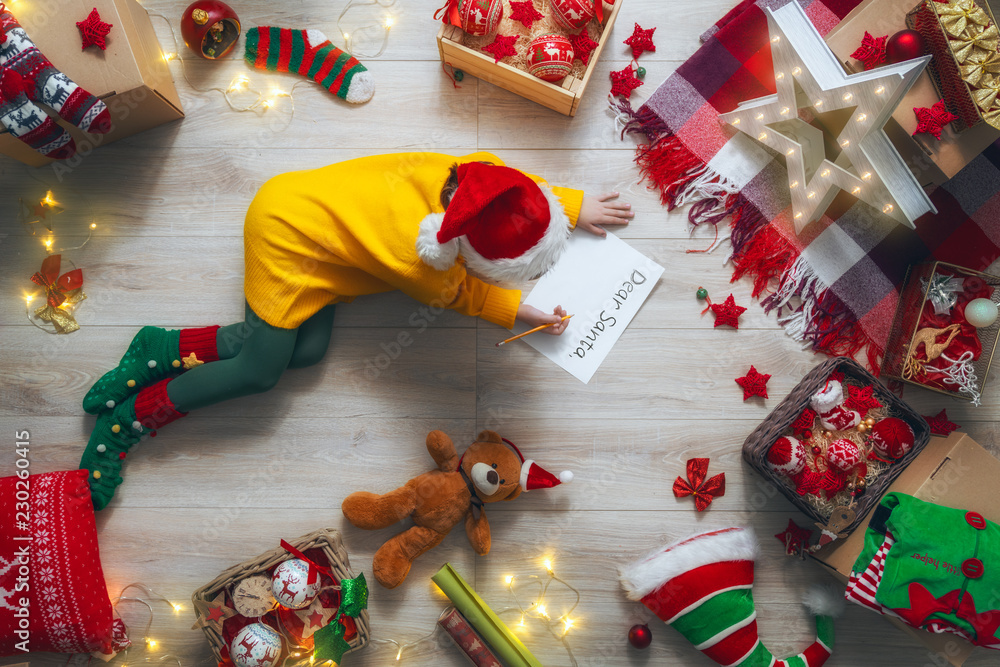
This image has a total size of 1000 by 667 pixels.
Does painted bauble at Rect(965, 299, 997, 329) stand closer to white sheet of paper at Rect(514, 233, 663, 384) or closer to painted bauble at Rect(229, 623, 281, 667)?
white sheet of paper at Rect(514, 233, 663, 384)

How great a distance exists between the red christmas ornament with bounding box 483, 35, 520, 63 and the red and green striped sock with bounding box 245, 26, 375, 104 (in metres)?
0.27

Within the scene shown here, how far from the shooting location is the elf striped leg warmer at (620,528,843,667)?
1.05 metres

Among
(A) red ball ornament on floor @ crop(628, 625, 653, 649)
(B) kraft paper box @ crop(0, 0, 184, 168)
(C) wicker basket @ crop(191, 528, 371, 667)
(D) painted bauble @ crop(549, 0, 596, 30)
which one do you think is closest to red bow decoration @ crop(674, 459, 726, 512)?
(A) red ball ornament on floor @ crop(628, 625, 653, 649)

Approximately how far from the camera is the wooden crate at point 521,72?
3.59 feet

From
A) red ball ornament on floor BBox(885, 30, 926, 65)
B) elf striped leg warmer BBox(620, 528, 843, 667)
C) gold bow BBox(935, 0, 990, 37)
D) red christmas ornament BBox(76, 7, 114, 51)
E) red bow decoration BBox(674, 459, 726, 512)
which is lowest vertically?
elf striped leg warmer BBox(620, 528, 843, 667)

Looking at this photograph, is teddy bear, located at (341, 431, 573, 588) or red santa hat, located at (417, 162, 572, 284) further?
teddy bear, located at (341, 431, 573, 588)

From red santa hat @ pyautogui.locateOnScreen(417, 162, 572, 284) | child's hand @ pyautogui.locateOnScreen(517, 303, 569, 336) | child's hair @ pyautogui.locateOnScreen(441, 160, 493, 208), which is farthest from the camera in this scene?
child's hand @ pyautogui.locateOnScreen(517, 303, 569, 336)

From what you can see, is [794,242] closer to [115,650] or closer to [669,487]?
[669,487]

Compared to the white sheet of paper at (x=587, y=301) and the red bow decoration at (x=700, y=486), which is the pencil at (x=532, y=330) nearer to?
the white sheet of paper at (x=587, y=301)

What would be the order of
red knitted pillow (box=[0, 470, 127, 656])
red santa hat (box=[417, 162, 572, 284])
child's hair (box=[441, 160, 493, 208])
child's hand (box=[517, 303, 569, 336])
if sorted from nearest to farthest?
red santa hat (box=[417, 162, 572, 284]) → child's hair (box=[441, 160, 493, 208]) → red knitted pillow (box=[0, 470, 127, 656]) → child's hand (box=[517, 303, 569, 336])

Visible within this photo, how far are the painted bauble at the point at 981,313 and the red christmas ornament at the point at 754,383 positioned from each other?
1.20ft

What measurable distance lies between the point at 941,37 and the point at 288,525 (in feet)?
4.92

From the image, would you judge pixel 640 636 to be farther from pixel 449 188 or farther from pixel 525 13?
pixel 525 13

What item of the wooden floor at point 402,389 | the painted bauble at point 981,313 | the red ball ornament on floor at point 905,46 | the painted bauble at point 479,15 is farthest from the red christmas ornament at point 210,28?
the painted bauble at point 981,313
